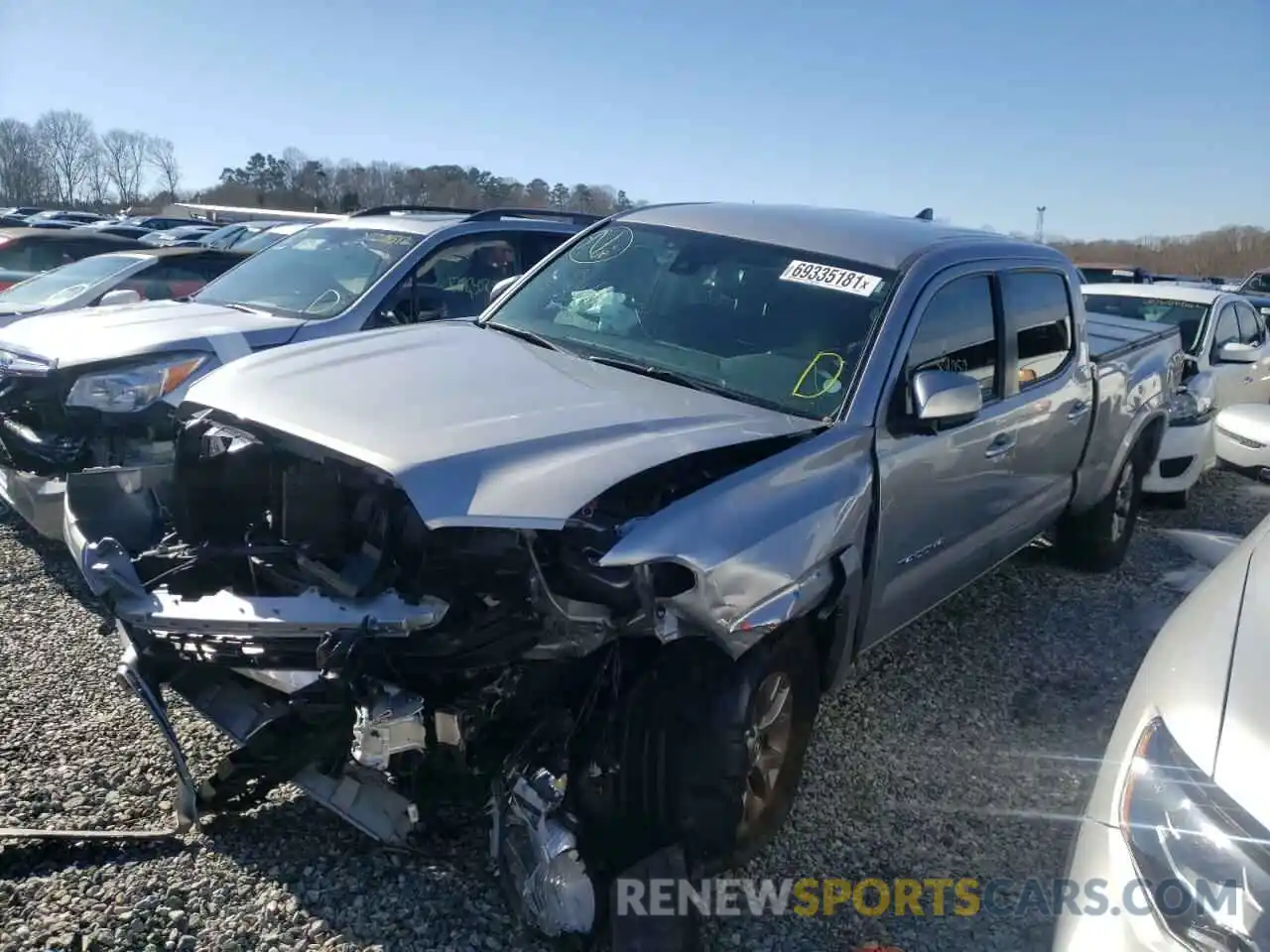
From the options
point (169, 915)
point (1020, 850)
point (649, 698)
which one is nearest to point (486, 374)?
point (649, 698)

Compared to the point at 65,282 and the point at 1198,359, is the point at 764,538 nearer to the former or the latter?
the point at 1198,359

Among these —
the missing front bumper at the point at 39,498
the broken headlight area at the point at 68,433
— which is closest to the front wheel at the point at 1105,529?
the broken headlight area at the point at 68,433

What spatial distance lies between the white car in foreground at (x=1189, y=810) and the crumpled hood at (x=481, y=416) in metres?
1.30

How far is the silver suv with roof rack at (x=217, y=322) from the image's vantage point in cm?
457

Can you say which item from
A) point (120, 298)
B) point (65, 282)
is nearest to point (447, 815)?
point (120, 298)

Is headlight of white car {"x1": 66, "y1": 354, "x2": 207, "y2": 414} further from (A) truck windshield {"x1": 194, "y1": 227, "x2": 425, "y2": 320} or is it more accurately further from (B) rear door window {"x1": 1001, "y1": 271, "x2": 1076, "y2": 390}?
(B) rear door window {"x1": 1001, "y1": 271, "x2": 1076, "y2": 390}

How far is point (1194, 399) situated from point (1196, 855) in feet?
22.7

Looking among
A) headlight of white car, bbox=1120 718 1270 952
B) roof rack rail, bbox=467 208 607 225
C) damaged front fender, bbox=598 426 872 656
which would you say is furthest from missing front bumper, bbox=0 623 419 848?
roof rack rail, bbox=467 208 607 225

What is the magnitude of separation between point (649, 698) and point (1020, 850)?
1.50m

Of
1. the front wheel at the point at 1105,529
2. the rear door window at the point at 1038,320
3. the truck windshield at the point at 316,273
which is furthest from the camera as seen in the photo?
the front wheel at the point at 1105,529

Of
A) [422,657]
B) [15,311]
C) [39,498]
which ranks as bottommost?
[39,498]

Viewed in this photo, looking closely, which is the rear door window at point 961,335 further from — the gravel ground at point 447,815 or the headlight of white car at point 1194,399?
the headlight of white car at point 1194,399

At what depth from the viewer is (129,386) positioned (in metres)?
4.60

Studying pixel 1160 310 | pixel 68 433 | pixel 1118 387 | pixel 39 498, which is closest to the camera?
pixel 39 498
